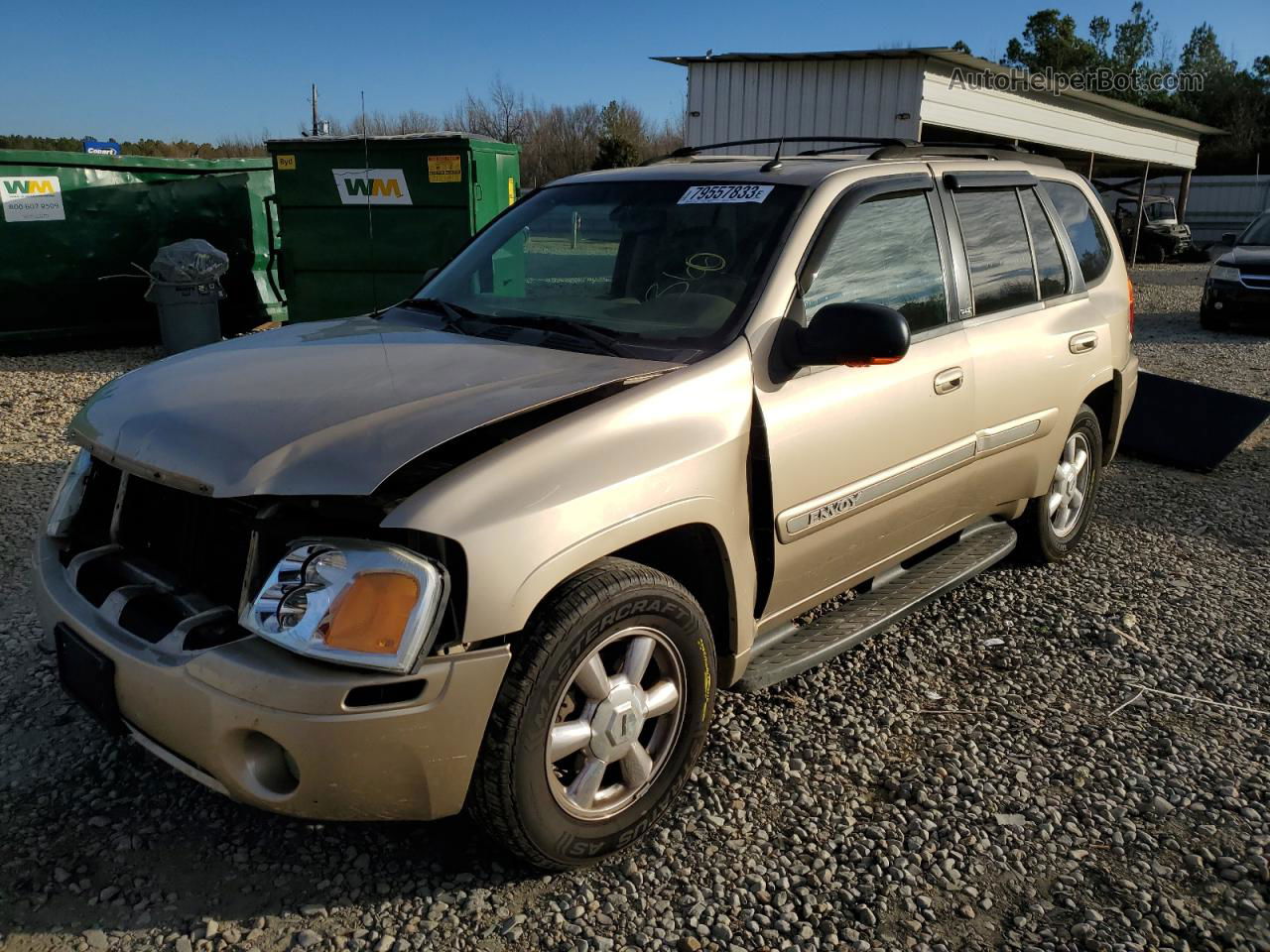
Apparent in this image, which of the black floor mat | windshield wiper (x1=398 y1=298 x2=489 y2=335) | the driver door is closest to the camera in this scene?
the driver door

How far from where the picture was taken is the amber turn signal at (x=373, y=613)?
7.30 ft

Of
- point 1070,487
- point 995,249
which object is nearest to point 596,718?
point 995,249

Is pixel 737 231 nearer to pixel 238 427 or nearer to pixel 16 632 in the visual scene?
pixel 238 427

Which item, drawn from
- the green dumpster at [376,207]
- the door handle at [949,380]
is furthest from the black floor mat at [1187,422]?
the green dumpster at [376,207]

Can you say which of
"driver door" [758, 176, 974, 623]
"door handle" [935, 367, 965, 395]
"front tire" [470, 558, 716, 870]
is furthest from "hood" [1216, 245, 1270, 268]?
"front tire" [470, 558, 716, 870]

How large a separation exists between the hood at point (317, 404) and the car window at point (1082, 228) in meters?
2.80

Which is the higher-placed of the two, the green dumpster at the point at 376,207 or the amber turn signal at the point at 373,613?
the green dumpster at the point at 376,207

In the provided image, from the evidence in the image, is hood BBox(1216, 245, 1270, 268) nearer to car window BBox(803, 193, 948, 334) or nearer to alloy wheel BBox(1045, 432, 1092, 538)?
alloy wheel BBox(1045, 432, 1092, 538)

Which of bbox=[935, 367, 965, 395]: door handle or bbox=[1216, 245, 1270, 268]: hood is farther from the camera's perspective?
bbox=[1216, 245, 1270, 268]: hood

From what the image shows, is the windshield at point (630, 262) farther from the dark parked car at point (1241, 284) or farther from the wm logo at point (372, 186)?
the dark parked car at point (1241, 284)

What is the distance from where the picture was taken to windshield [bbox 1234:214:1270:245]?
14070 millimetres

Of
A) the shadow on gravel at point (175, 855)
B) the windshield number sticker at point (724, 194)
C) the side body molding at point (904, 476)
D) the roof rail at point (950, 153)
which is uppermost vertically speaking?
the roof rail at point (950, 153)

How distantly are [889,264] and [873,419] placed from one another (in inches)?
24.1

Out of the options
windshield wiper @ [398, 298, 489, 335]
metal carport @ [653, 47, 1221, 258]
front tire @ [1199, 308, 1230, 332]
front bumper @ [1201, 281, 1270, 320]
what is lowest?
front tire @ [1199, 308, 1230, 332]
